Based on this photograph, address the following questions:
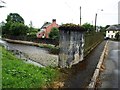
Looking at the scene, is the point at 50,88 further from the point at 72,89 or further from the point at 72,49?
the point at 72,49

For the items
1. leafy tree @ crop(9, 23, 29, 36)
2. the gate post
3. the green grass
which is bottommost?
the green grass

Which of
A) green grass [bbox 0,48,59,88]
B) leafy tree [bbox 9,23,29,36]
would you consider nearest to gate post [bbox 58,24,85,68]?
green grass [bbox 0,48,59,88]

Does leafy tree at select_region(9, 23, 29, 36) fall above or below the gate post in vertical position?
above

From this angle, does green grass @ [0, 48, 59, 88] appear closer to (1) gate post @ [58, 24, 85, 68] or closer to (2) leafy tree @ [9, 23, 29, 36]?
(1) gate post @ [58, 24, 85, 68]

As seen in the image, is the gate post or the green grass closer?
the green grass

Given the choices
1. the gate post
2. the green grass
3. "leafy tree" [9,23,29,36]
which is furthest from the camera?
"leafy tree" [9,23,29,36]

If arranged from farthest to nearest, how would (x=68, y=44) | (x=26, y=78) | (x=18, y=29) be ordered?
(x=18, y=29) → (x=68, y=44) → (x=26, y=78)

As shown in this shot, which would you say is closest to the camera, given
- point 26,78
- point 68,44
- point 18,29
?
point 26,78

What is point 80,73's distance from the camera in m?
10.9

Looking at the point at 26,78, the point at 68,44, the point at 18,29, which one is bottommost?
the point at 26,78

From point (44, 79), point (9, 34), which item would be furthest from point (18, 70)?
point (9, 34)

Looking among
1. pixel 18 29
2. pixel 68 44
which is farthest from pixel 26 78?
pixel 18 29

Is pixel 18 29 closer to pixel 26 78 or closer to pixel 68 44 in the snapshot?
pixel 68 44

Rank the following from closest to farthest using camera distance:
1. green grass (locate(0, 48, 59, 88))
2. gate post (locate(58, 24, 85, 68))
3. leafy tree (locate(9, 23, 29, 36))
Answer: green grass (locate(0, 48, 59, 88)) → gate post (locate(58, 24, 85, 68)) → leafy tree (locate(9, 23, 29, 36))
